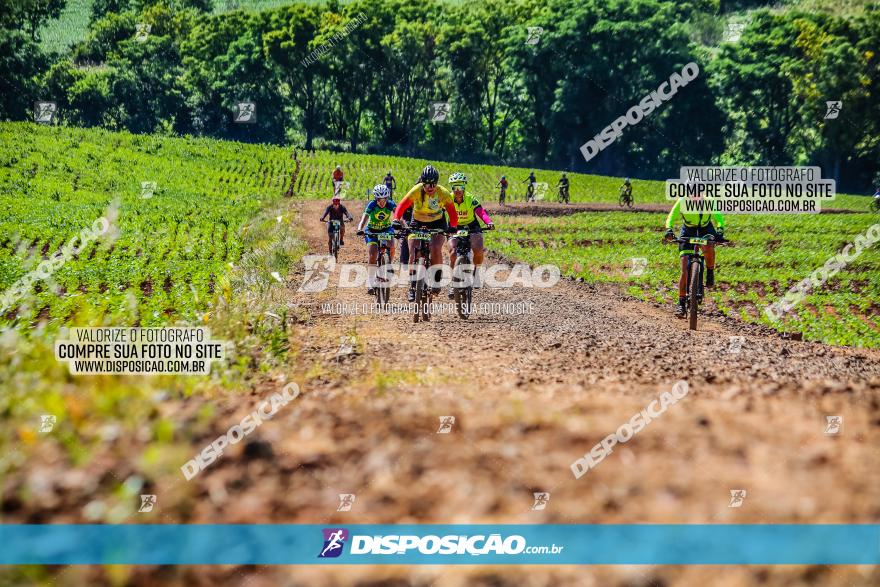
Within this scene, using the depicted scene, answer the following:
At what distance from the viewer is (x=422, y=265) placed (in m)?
14.3

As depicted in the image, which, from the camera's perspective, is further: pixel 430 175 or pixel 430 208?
pixel 430 208

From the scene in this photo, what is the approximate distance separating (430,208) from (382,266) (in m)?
2.50

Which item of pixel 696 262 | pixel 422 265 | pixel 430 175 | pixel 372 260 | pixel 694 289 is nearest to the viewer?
pixel 430 175

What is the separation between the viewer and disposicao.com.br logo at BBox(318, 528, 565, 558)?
5.22 m

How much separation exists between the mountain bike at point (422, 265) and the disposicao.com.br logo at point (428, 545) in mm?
9014

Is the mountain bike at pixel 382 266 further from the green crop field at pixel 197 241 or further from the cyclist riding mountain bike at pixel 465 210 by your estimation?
the green crop field at pixel 197 241

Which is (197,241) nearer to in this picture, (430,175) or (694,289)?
(430,175)

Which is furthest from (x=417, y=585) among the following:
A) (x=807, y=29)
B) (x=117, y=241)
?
(x=807, y=29)

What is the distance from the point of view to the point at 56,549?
5297 mm

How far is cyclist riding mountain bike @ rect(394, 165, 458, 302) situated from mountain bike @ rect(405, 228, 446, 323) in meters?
0.07

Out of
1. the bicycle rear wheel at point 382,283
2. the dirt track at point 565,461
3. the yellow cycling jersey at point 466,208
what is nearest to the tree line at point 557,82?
the bicycle rear wheel at point 382,283

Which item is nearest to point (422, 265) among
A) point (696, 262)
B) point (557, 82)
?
point (696, 262)

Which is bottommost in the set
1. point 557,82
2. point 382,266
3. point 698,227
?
point 382,266

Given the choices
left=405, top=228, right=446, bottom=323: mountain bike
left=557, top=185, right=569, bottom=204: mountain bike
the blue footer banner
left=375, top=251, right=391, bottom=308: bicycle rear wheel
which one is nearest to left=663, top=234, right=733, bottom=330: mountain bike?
left=405, top=228, right=446, bottom=323: mountain bike
